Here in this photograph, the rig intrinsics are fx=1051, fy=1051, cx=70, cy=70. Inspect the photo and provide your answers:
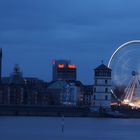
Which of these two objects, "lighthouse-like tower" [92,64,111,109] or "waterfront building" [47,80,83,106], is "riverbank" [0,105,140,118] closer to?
"lighthouse-like tower" [92,64,111,109]

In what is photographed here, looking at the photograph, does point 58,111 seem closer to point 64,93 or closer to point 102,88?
point 102,88

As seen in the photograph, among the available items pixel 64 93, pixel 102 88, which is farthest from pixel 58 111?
pixel 64 93

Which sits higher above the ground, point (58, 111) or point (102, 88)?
point (102, 88)

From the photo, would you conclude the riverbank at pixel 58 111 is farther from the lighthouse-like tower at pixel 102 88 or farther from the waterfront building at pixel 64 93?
the waterfront building at pixel 64 93

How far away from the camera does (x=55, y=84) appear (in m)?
195

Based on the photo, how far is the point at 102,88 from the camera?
140375mm

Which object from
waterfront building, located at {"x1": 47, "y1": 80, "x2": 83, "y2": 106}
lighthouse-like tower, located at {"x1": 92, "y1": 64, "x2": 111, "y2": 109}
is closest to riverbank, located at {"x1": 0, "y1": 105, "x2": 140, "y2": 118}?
lighthouse-like tower, located at {"x1": 92, "y1": 64, "x2": 111, "y2": 109}

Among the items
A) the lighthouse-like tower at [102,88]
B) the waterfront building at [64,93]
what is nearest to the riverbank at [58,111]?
the lighthouse-like tower at [102,88]
